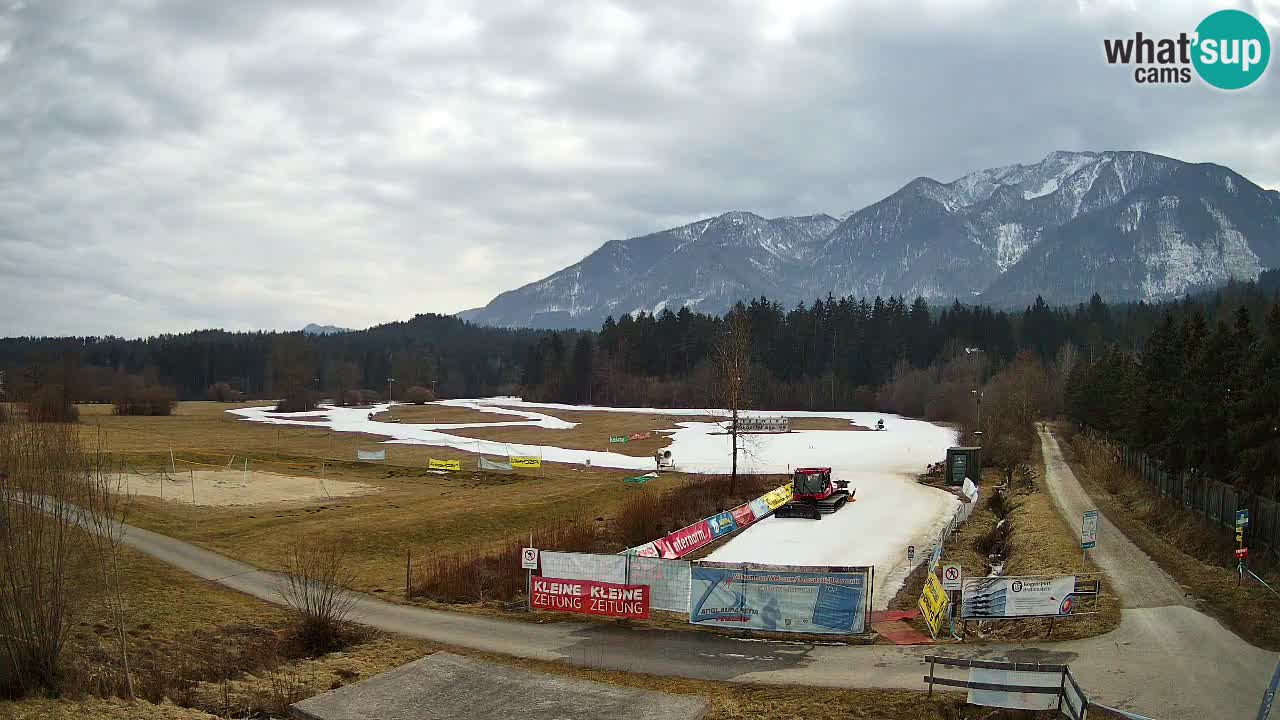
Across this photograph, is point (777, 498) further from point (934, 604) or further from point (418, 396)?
point (418, 396)

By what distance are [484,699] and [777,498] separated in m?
31.2

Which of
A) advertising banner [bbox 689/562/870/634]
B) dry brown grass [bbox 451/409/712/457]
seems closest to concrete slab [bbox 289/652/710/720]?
advertising banner [bbox 689/562/870/634]

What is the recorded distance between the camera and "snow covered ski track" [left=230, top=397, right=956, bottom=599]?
A: 33.4 metres

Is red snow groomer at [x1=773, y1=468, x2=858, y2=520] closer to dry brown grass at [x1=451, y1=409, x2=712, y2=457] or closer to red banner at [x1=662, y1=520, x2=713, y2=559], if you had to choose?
red banner at [x1=662, y1=520, x2=713, y2=559]

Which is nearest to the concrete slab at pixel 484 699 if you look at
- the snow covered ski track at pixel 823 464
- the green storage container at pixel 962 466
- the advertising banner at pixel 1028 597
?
the advertising banner at pixel 1028 597

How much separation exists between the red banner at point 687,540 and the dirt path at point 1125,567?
49.2 ft

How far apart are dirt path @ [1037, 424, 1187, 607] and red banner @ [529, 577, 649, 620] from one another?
13466mm

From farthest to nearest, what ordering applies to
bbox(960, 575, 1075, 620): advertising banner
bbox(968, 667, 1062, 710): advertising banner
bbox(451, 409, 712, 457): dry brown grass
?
bbox(451, 409, 712, 457): dry brown grass
bbox(960, 575, 1075, 620): advertising banner
bbox(968, 667, 1062, 710): advertising banner

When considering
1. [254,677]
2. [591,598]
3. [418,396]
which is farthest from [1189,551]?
[418,396]

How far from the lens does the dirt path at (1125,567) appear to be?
2211cm

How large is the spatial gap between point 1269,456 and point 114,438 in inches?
3864

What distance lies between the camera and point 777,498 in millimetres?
44875

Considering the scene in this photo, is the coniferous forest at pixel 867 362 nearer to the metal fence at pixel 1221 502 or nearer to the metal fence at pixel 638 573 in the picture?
the metal fence at pixel 1221 502

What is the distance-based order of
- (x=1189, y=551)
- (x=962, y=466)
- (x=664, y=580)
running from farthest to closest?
1. (x=962, y=466)
2. (x=1189, y=551)
3. (x=664, y=580)
